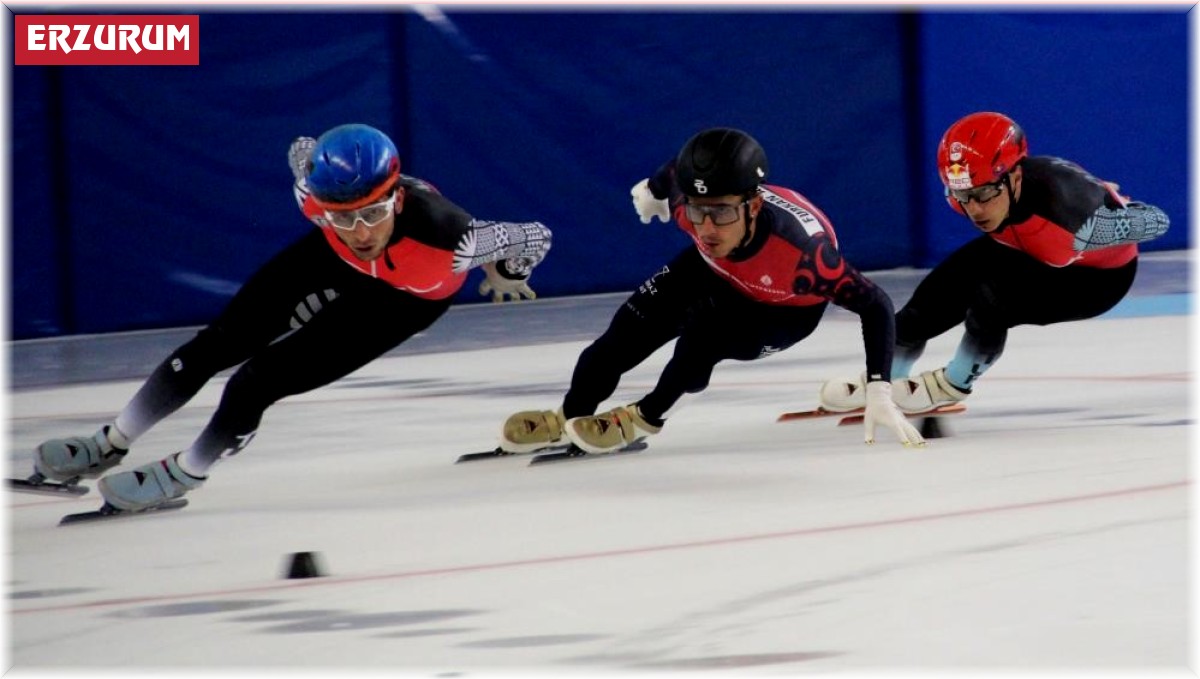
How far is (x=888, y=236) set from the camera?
46.5ft

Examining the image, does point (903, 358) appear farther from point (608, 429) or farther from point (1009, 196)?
point (608, 429)

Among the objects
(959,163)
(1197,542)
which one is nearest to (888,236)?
(959,163)

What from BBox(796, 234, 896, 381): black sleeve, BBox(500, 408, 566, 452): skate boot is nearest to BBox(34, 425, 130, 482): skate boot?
BBox(500, 408, 566, 452): skate boot

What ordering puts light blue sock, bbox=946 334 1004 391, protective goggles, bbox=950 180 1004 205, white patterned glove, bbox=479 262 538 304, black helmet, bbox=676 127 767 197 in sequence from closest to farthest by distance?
white patterned glove, bbox=479 262 538 304 → black helmet, bbox=676 127 767 197 → protective goggles, bbox=950 180 1004 205 → light blue sock, bbox=946 334 1004 391

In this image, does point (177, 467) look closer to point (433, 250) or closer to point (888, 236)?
point (433, 250)

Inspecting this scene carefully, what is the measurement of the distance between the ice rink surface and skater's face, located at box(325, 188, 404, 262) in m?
0.76

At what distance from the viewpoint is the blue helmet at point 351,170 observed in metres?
5.36

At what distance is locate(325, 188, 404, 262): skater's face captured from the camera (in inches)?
214

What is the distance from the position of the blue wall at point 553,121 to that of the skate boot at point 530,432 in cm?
613

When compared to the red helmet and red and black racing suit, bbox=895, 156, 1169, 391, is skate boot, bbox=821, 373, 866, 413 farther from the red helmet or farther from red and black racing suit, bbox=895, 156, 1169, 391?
the red helmet

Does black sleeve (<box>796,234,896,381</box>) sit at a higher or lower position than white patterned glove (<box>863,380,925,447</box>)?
higher

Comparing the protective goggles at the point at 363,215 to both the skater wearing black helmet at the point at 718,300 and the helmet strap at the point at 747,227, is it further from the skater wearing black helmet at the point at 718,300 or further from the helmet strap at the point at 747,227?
the helmet strap at the point at 747,227

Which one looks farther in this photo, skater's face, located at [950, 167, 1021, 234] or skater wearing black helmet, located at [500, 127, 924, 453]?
skater's face, located at [950, 167, 1021, 234]

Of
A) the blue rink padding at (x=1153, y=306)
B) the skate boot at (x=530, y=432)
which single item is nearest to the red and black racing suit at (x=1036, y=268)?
the skate boot at (x=530, y=432)
